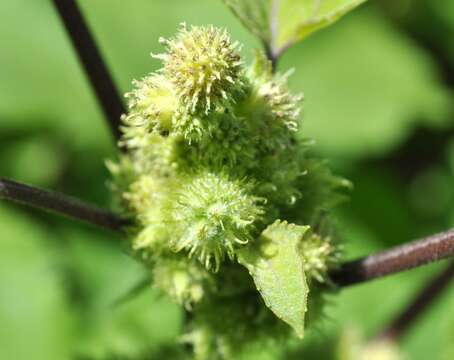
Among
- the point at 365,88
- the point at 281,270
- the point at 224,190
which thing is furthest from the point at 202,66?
the point at 365,88

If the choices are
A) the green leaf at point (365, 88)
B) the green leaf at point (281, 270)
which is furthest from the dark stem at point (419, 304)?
the green leaf at point (365, 88)

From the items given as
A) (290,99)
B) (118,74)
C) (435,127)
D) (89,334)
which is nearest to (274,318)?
(290,99)

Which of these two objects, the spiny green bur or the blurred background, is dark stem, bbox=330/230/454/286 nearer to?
the spiny green bur

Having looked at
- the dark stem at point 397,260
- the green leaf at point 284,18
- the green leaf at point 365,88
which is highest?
the green leaf at point 284,18

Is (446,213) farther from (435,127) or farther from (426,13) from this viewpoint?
(426,13)

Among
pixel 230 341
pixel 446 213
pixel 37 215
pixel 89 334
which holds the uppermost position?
pixel 230 341

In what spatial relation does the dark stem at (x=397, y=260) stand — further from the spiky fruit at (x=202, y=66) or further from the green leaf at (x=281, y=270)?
the spiky fruit at (x=202, y=66)

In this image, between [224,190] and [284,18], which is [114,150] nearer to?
[284,18]

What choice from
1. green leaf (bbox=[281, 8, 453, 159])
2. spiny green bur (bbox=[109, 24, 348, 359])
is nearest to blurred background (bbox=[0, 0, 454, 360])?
green leaf (bbox=[281, 8, 453, 159])
